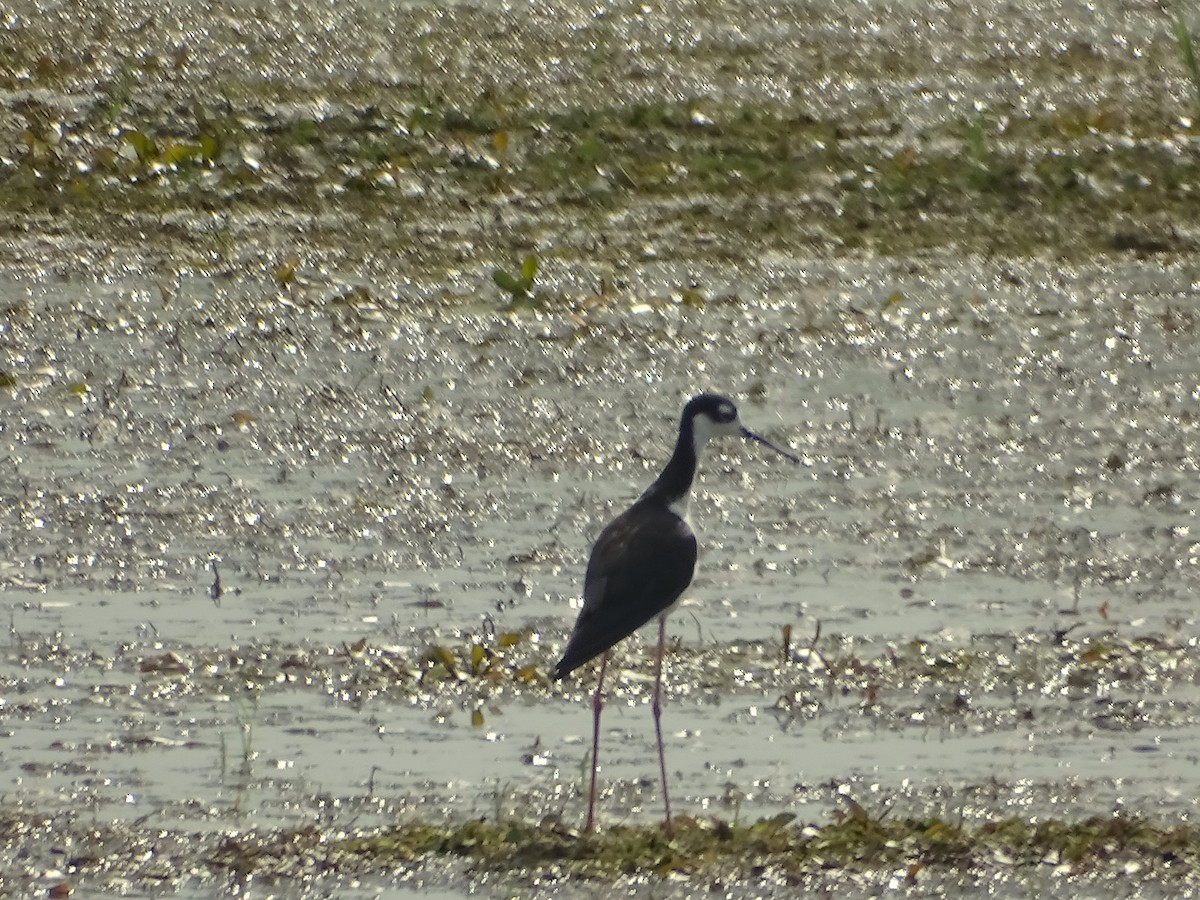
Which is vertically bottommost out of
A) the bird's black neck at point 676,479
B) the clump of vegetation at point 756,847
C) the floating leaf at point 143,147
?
the clump of vegetation at point 756,847

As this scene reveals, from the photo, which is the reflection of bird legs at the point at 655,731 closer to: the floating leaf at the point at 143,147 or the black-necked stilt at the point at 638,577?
the black-necked stilt at the point at 638,577

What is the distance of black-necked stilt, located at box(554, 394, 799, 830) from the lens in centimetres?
600

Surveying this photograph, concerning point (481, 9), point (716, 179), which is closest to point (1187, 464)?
point (716, 179)

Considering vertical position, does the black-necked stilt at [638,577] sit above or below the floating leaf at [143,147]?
below

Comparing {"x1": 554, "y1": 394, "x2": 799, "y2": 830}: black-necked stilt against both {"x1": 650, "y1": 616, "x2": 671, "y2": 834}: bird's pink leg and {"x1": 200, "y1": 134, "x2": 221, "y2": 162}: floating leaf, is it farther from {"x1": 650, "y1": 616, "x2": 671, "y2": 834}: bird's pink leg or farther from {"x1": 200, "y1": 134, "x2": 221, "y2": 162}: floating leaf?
{"x1": 200, "y1": 134, "x2": 221, "y2": 162}: floating leaf

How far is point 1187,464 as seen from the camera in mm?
9125

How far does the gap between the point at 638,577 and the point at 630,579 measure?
0.02 meters

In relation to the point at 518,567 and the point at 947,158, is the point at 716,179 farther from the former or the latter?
the point at 518,567

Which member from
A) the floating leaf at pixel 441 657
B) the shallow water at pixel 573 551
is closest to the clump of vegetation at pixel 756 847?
the shallow water at pixel 573 551

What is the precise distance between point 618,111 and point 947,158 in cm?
188

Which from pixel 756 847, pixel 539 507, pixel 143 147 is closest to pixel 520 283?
pixel 143 147

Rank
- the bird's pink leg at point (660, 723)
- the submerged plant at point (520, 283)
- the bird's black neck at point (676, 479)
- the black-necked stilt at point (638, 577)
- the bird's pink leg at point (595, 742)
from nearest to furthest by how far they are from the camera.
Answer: the bird's pink leg at point (595, 742)
the bird's pink leg at point (660, 723)
the black-necked stilt at point (638, 577)
the bird's black neck at point (676, 479)
the submerged plant at point (520, 283)

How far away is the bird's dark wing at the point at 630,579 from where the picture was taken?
6.02 meters

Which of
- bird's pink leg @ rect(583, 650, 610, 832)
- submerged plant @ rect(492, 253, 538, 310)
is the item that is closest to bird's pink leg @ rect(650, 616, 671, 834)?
bird's pink leg @ rect(583, 650, 610, 832)
